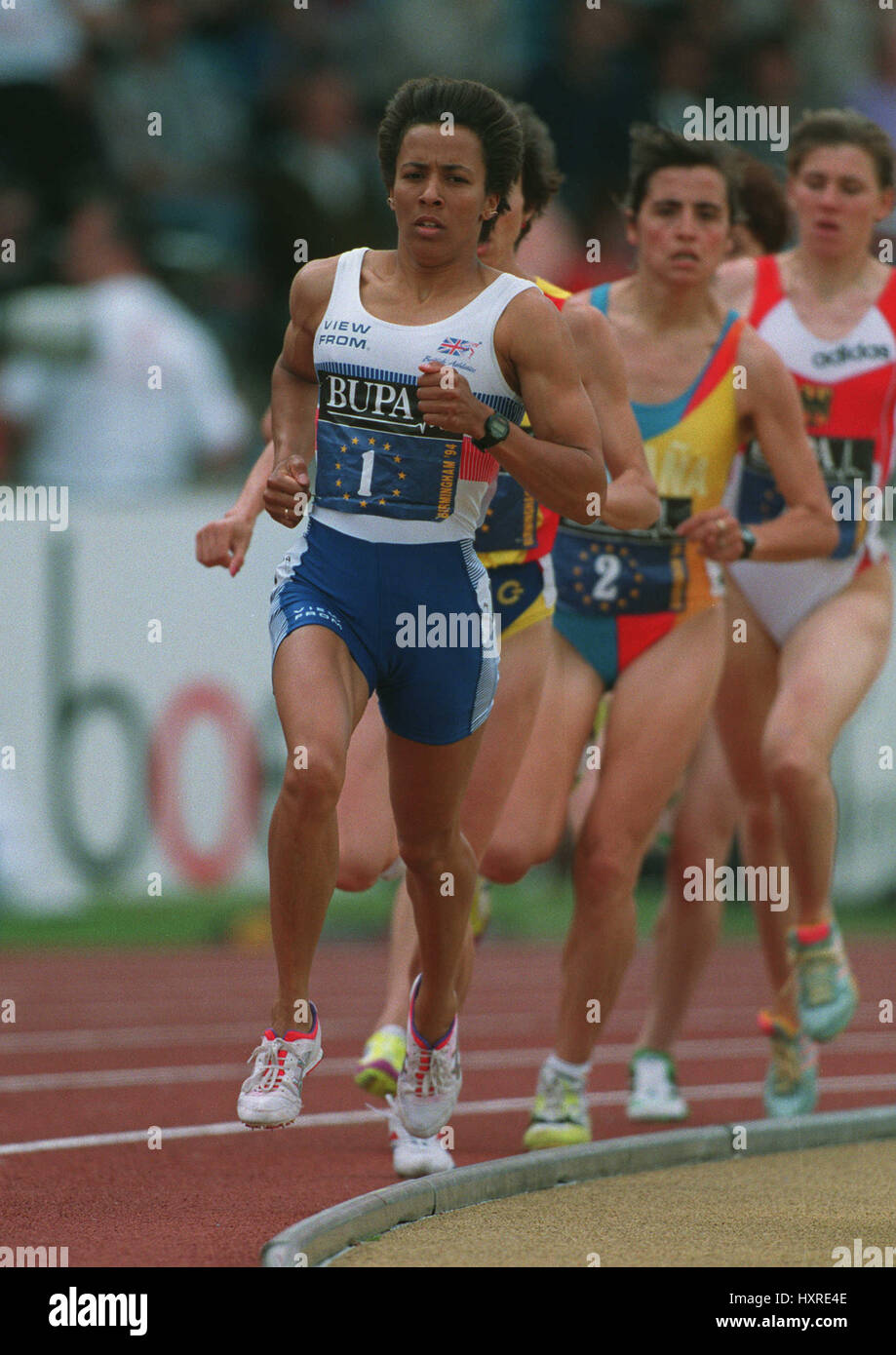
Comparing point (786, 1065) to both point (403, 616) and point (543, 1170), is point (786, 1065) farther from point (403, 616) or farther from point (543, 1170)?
point (403, 616)

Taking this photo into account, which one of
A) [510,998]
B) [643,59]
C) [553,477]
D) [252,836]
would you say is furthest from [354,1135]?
[643,59]

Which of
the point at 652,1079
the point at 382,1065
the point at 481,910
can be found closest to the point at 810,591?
the point at 481,910

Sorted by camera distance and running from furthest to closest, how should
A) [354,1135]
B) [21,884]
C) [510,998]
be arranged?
[21,884] < [510,998] < [354,1135]

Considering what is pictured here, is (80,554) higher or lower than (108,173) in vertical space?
lower

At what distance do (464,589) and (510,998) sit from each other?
6415 millimetres

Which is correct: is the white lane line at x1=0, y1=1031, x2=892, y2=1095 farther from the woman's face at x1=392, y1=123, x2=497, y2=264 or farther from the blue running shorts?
the woman's face at x1=392, y1=123, x2=497, y2=264

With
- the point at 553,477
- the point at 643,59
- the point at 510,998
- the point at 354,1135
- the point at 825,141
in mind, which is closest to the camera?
the point at 553,477

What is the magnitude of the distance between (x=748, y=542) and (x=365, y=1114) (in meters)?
2.31

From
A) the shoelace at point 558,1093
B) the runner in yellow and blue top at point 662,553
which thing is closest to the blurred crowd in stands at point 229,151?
the runner in yellow and blue top at point 662,553

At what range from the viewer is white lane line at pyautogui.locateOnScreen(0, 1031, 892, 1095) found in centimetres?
816

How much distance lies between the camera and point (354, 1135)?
6953 millimetres

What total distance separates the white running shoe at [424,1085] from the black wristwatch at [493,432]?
162 cm

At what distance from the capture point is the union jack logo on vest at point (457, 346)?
534 cm

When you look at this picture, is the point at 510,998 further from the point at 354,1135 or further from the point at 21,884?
the point at 354,1135
